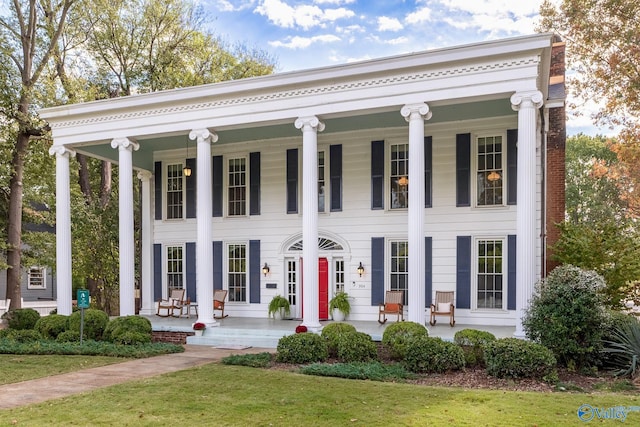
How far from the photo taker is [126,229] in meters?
14.1

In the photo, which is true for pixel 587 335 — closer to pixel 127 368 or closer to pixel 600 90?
pixel 127 368

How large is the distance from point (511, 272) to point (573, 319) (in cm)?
430

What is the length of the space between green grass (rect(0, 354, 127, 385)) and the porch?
2532 millimetres

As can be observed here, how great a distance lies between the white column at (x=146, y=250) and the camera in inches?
654

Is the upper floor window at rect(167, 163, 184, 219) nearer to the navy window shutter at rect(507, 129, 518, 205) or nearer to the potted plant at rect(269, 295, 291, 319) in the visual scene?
the potted plant at rect(269, 295, 291, 319)

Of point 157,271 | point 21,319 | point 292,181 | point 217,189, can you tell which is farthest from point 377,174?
point 21,319

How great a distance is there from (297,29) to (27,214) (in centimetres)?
1533

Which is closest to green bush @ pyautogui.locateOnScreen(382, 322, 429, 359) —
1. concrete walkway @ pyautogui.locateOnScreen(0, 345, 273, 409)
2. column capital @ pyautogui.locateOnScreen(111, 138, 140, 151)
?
concrete walkway @ pyautogui.locateOnScreen(0, 345, 273, 409)

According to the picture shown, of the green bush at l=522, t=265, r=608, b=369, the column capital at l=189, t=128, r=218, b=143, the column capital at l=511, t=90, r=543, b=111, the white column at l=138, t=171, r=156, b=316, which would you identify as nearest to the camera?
the green bush at l=522, t=265, r=608, b=369

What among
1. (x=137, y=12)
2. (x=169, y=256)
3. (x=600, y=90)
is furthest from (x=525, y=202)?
(x=137, y=12)

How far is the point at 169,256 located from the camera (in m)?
16.8

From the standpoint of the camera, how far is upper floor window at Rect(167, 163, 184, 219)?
16.8m

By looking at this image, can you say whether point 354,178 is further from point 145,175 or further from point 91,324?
point 91,324

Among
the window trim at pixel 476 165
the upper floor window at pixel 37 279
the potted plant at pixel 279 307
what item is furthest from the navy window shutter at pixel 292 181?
the upper floor window at pixel 37 279
